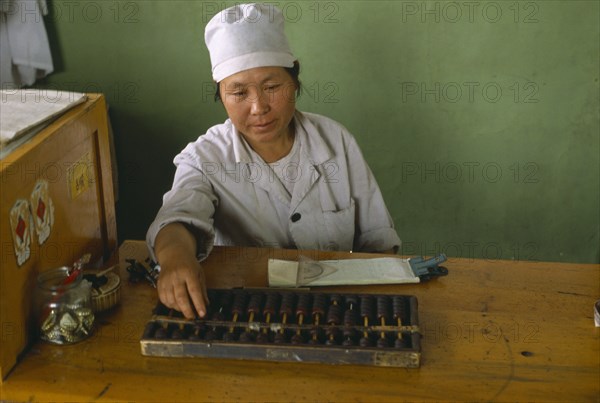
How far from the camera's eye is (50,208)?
1492mm

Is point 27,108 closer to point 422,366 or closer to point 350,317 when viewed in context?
point 350,317

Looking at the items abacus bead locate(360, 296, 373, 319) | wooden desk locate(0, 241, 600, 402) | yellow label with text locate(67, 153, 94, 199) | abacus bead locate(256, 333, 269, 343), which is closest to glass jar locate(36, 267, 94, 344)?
wooden desk locate(0, 241, 600, 402)

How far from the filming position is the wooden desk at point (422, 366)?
1.27 meters

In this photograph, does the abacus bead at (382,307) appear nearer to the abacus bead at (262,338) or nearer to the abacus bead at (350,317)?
the abacus bead at (350,317)

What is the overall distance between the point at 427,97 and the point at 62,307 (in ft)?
6.62

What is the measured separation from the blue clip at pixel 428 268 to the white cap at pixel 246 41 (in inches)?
28.5

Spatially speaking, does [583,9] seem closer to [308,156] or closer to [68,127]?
[308,156]

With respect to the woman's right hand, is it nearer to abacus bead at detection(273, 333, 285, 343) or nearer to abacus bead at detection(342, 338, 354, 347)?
abacus bead at detection(273, 333, 285, 343)

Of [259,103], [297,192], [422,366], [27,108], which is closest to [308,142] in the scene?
[297,192]

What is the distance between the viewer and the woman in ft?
6.39

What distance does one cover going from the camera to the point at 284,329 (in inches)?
54.9

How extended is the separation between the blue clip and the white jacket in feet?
1.69

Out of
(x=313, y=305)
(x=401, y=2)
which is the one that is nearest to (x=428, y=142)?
(x=401, y=2)

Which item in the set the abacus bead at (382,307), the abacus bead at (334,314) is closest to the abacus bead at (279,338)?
the abacus bead at (334,314)
